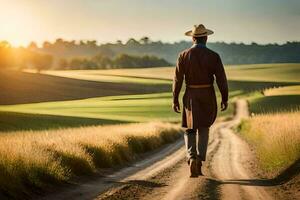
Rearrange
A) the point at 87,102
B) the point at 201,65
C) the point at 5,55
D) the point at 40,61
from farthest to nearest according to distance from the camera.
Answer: the point at 40,61, the point at 5,55, the point at 87,102, the point at 201,65

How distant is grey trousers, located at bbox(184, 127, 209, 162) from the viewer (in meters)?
12.2

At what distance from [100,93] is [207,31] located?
272ft

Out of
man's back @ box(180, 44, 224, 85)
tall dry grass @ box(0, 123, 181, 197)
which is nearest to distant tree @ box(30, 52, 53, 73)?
tall dry grass @ box(0, 123, 181, 197)

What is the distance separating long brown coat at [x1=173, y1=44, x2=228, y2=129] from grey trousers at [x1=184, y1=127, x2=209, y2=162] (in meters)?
0.14

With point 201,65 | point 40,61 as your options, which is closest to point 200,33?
point 201,65

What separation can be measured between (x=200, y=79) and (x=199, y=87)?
0.17 metres

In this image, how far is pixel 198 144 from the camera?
1226 cm

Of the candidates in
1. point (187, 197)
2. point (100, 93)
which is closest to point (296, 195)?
point (187, 197)

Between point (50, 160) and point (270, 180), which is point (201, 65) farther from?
point (50, 160)

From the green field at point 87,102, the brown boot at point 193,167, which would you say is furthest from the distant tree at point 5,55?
the brown boot at point 193,167

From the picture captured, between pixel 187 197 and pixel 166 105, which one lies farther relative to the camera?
pixel 166 105

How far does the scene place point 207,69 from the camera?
12055 millimetres

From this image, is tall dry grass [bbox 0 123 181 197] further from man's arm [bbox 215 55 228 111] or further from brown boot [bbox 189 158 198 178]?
man's arm [bbox 215 55 228 111]

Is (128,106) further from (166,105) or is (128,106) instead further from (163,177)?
(163,177)
